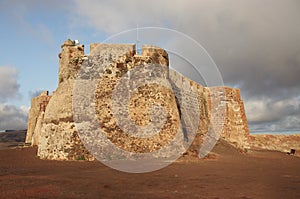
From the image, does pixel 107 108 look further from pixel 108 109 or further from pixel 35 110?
pixel 35 110

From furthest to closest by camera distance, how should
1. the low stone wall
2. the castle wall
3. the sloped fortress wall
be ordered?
the low stone wall < the castle wall < the sloped fortress wall

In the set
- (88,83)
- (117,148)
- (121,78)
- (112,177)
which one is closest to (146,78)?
(121,78)

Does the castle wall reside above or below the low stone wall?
above

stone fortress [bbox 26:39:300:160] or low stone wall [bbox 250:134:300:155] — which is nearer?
stone fortress [bbox 26:39:300:160]

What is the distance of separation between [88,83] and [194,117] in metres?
11.0

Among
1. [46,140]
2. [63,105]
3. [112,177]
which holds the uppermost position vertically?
[63,105]

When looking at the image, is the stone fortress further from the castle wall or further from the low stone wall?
the low stone wall

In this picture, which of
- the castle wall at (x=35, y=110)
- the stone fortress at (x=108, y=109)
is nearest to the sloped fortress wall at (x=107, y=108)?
the stone fortress at (x=108, y=109)

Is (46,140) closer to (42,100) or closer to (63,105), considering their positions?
(63,105)

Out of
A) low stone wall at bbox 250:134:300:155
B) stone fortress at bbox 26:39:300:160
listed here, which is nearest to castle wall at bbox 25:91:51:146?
stone fortress at bbox 26:39:300:160

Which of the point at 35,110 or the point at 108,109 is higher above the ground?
the point at 35,110

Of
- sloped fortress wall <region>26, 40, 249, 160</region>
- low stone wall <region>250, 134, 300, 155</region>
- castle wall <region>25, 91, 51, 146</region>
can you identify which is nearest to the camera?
sloped fortress wall <region>26, 40, 249, 160</region>

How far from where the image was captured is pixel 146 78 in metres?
14.7

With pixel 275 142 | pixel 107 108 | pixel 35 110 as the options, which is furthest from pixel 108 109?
pixel 275 142
